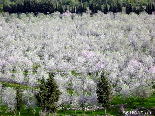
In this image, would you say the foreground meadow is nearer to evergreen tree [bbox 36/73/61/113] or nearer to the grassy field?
the grassy field

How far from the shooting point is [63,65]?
452 ft

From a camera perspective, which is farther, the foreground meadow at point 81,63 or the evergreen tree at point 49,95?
the foreground meadow at point 81,63

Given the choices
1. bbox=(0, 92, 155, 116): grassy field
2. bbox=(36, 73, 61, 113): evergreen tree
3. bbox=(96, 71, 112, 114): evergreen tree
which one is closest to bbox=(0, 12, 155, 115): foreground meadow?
bbox=(0, 92, 155, 116): grassy field

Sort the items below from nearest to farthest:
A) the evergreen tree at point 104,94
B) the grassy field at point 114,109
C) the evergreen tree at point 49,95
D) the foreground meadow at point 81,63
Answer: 1. the evergreen tree at point 49,95
2. the evergreen tree at point 104,94
3. the grassy field at point 114,109
4. the foreground meadow at point 81,63

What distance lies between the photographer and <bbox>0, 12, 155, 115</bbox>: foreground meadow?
98.1 m

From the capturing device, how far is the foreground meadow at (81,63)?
9812 cm

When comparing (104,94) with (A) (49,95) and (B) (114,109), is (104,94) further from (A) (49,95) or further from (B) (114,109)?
(A) (49,95)

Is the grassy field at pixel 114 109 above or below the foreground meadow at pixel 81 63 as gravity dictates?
below

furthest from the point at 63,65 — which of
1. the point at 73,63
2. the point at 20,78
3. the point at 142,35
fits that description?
the point at 142,35

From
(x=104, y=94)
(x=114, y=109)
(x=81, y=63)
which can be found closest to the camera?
(x=104, y=94)

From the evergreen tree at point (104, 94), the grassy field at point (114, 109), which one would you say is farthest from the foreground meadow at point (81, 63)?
the evergreen tree at point (104, 94)

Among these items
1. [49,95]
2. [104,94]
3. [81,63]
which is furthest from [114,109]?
[81,63]

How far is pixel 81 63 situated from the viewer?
472 ft

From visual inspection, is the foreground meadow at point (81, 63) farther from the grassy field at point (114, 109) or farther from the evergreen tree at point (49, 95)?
the evergreen tree at point (49, 95)
